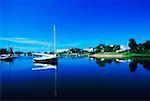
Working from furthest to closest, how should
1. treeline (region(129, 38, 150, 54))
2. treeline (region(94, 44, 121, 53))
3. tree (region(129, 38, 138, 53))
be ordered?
1. treeline (region(94, 44, 121, 53))
2. tree (region(129, 38, 138, 53))
3. treeline (region(129, 38, 150, 54))

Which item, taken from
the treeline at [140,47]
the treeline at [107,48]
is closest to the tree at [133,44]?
the treeline at [140,47]

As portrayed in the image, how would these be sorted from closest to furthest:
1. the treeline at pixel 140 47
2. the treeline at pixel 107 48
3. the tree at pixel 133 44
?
the treeline at pixel 140 47, the tree at pixel 133 44, the treeline at pixel 107 48

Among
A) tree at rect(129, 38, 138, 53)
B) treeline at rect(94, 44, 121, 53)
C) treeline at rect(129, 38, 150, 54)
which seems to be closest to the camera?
treeline at rect(129, 38, 150, 54)

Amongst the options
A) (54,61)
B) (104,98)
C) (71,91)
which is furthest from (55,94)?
(54,61)

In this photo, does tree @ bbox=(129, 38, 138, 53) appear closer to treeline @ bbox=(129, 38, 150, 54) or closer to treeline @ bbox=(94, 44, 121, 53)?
treeline @ bbox=(129, 38, 150, 54)

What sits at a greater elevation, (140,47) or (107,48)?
(107,48)

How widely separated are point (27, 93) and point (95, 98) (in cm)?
375

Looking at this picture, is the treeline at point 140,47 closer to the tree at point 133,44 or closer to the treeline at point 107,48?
the tree at point 133,44

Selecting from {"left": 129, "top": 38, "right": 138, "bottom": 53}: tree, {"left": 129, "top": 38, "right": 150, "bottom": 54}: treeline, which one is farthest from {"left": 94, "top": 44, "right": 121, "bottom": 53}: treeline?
{"left": 129, "top": 38, "right": 150, "bottom": 54}: treeline

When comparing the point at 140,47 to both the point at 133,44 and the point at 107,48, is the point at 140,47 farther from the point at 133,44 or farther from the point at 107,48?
the point at 107,48

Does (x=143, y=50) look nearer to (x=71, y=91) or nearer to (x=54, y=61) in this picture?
(x=54, y=61)

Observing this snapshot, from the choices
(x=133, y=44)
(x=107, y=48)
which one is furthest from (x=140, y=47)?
(x=107, y=48)

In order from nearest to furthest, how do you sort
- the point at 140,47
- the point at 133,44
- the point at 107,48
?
the point at 140,47 < the point at 133,44 < the point at 107,48

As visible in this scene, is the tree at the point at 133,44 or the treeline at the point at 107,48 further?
the treeline at the point at 107,48
